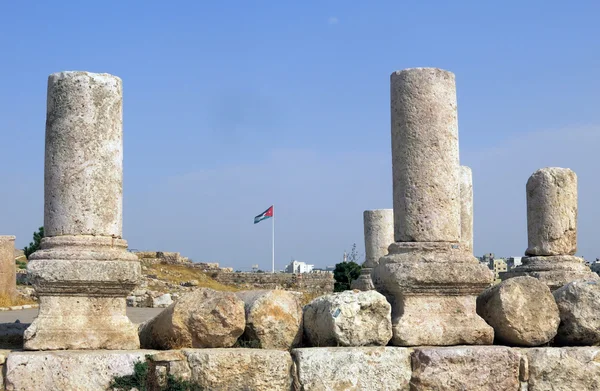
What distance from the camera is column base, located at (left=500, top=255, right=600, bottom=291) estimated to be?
1302cm

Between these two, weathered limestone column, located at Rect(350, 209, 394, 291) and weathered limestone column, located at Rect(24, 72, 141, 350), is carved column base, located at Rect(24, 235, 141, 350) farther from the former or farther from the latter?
weathered limestone column, located at Rect(350, 209, 394, 291)

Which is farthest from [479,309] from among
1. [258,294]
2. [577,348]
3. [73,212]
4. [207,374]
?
[73,212]

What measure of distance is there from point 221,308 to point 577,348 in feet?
12.6

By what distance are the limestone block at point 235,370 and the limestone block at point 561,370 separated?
106 inches

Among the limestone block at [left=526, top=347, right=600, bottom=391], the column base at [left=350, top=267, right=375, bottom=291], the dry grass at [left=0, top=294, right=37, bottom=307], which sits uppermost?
the column base at [left=350, top=267, right=375, bottom=291]

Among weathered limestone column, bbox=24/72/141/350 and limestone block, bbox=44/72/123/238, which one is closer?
weathered limestone column, bbox=24/72/141/350

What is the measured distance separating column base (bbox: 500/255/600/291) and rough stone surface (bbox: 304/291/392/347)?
561 centimetres

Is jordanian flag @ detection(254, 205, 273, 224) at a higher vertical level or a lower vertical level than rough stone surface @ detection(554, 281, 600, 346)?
higher

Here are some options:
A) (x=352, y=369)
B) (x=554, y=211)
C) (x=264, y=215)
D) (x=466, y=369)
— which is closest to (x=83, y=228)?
(x=352, y=369)

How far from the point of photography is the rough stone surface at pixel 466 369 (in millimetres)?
7977

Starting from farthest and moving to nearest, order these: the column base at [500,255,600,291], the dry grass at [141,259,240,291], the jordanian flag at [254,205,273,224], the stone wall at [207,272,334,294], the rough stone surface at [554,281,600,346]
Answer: the jordanian flag at [254,205,273,224] → the stone wall at [207,272,334,294] → the dry grass at [141,259,240,291] → the column base at [500,255,600,291] → the rough stone surface at [554,281,600,346]

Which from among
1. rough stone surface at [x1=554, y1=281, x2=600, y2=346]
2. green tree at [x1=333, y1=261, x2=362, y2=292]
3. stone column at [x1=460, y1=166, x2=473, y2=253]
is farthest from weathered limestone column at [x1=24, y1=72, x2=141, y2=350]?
green tree at [x1=333, y1=261, x2=362, y2=292]

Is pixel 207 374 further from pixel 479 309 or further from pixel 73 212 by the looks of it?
pixel 479 309

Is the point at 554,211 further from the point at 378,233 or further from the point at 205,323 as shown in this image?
the point at 205,323
